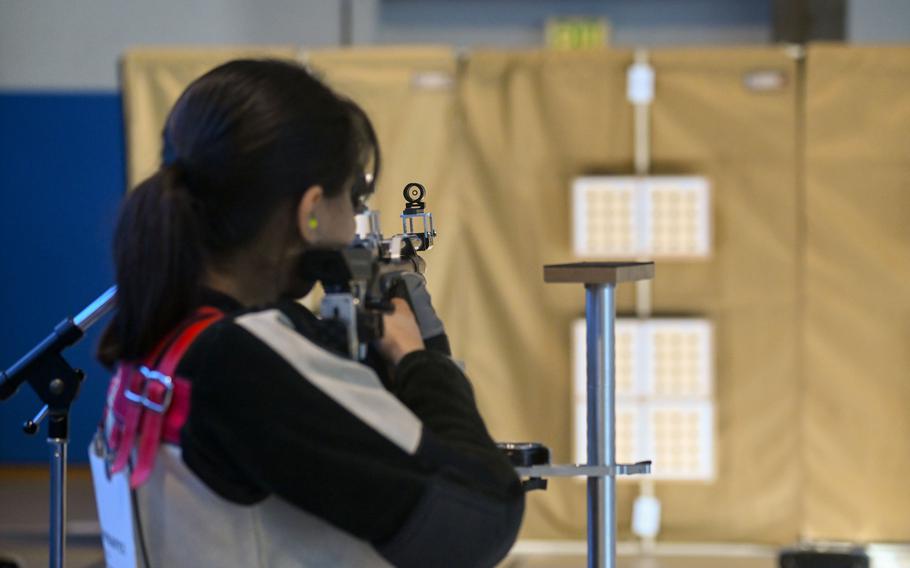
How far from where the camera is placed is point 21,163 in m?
5.87

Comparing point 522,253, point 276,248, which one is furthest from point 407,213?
point 522,253

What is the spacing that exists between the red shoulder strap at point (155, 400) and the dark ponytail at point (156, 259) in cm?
2

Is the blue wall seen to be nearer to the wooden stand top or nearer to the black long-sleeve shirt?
the wooden stand top

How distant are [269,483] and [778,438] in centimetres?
309

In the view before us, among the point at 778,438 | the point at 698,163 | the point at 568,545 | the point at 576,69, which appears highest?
the point at 576,69

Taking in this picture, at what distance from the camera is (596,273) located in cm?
137

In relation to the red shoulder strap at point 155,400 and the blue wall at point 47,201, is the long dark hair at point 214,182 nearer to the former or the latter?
the red shoulder strap at point 155,400

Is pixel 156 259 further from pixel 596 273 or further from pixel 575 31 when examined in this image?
pixel 575 31

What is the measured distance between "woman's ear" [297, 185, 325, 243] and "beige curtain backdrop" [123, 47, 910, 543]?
271cm

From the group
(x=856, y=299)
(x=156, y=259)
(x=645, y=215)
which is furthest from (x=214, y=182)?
(x=856, y=299)

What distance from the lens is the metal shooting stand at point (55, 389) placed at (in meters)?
1.77

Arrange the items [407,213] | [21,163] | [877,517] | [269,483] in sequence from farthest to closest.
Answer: [21,163], [877,517], [407,213], [269,483]

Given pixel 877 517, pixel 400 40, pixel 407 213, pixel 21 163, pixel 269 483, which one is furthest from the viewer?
pixel 400 40

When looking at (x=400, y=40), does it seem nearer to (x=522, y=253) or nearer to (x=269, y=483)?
(x=522, y=253)
